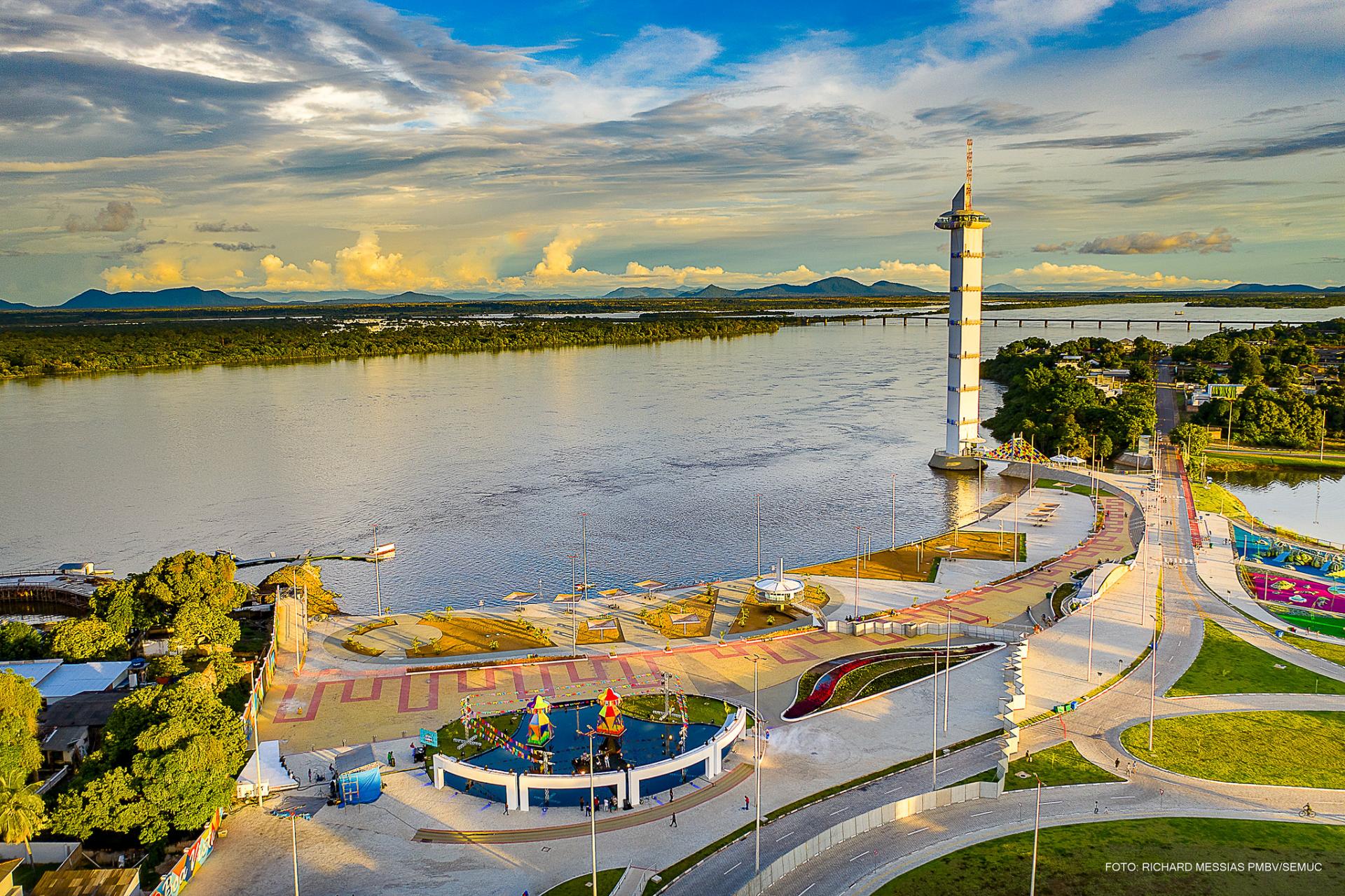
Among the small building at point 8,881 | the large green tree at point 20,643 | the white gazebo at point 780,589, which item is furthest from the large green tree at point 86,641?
the white gazebo at point 780,589

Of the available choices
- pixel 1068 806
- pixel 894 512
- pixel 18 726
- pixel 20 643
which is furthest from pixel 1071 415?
pixel 18 726

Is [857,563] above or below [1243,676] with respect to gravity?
above

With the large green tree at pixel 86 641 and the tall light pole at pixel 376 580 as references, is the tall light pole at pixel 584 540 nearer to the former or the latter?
the tall light pole at pixel 376 580

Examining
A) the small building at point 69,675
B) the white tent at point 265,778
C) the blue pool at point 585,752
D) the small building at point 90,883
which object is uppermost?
the small building at point 69,675

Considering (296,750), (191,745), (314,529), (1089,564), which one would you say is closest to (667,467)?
(314,529)

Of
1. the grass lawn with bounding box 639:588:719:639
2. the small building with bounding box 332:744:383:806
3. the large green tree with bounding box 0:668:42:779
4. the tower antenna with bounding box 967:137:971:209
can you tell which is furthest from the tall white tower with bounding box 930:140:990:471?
the large green tree with bounding box 0:668:42:779

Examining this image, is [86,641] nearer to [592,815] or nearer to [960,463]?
[592,815]
